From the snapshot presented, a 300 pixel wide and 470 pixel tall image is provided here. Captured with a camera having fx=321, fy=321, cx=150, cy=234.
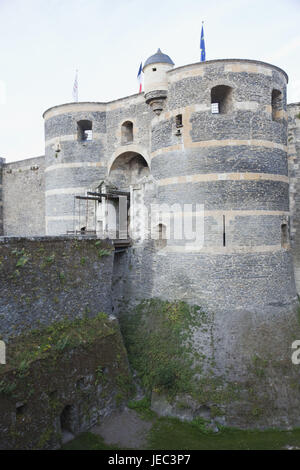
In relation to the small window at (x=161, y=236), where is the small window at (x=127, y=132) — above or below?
above

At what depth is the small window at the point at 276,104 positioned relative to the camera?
13.4 m

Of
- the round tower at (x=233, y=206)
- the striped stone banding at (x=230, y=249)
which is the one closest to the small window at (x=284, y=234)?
the round tower at (x=233, y=206)

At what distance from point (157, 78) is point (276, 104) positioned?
5148 millimetres

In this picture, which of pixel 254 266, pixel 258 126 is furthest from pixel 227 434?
pixel 258 126

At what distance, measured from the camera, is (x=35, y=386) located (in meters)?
8.84

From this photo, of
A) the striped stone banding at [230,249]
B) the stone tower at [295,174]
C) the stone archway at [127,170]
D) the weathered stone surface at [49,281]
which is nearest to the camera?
the weathered stone surface at [49,281]

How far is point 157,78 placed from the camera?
13.6 metres

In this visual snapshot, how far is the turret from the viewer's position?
13.5m

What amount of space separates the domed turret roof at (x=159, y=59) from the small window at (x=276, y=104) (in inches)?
180

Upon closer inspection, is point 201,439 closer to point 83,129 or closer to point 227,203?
point 227,203

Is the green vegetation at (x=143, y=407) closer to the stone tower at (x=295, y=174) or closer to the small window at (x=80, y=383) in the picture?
the small window at (x=80, y=383)

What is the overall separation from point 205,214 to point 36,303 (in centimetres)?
691

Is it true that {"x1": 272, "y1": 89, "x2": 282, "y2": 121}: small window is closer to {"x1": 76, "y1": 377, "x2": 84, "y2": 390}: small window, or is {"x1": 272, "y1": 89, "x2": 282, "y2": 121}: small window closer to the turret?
the turret
